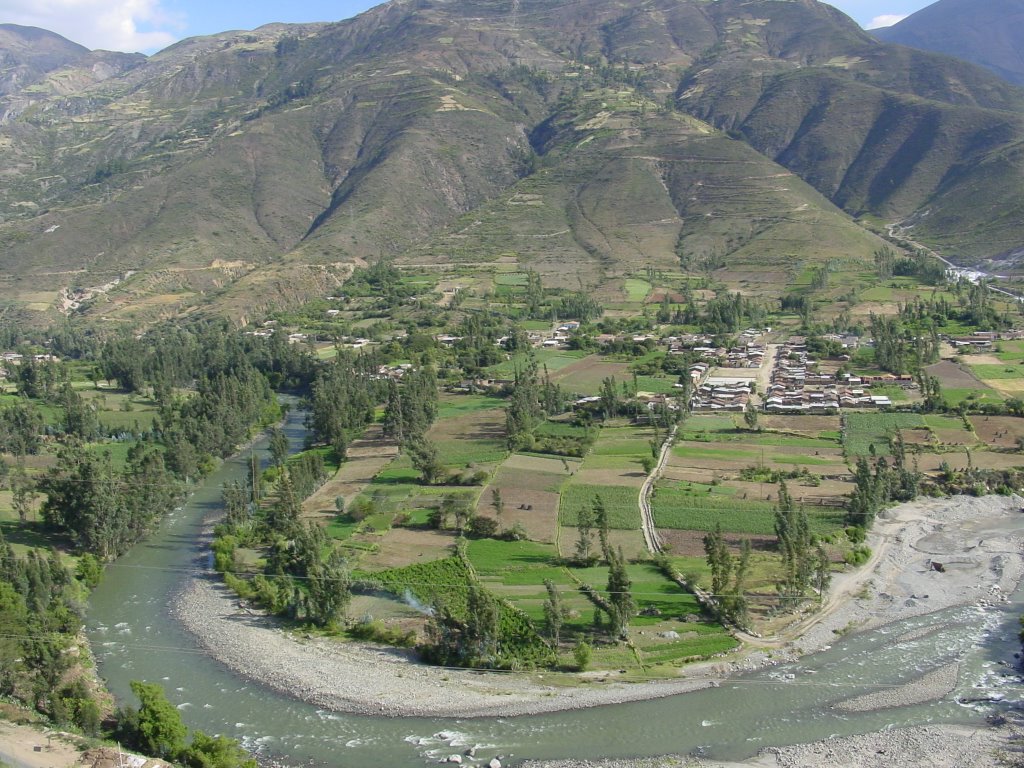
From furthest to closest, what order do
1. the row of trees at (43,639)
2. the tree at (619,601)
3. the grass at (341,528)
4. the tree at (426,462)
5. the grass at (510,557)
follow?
the tree at (426,462)
the grass at (341,528)
the grass at (510,557)
the tree at (619,601)
the row of trees at (43,639)

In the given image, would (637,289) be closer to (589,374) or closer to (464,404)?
(589,374)

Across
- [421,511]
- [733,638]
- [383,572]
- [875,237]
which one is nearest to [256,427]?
[421,511]

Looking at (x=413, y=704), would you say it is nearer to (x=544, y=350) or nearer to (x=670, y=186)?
(x=544, y=350)

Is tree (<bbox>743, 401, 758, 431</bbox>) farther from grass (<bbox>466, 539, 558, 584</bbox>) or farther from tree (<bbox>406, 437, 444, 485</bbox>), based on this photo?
grass (<bbox>466, 539, 558, 584</bbox>)

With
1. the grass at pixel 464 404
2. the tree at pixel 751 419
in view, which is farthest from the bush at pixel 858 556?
the grass at pixel 464 404

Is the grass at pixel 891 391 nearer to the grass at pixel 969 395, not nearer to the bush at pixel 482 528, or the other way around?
the grass at pixel 969 395

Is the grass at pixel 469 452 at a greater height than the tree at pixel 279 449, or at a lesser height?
lesser
